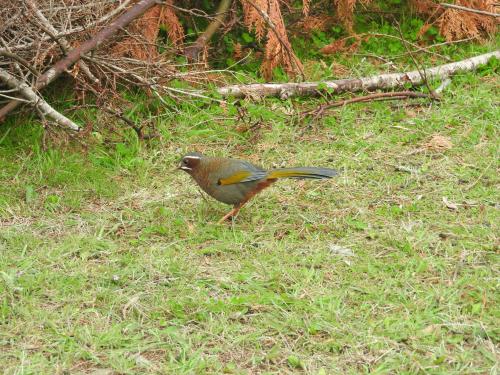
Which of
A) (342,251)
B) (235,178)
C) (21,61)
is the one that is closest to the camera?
(342,251)

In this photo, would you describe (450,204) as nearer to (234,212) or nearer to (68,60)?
(234,212)

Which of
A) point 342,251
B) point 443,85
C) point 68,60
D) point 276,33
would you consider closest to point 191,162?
point 342,251

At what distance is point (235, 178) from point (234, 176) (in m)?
0.02

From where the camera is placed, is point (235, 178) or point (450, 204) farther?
point (450, 204)

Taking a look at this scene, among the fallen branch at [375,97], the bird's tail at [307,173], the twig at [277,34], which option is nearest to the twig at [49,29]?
the twig at [277,34]

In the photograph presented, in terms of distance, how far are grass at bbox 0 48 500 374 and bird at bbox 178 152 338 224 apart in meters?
0.19

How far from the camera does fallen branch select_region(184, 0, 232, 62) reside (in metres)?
7.58

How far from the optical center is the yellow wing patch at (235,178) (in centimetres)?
537

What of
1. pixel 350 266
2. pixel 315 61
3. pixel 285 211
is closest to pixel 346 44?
pixel 315 61

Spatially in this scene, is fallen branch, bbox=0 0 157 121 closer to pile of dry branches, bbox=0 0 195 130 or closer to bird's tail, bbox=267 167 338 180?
pile of dry branches, bbox=0 0 195 130

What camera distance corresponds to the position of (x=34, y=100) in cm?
603

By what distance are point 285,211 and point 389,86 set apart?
94.5 inches

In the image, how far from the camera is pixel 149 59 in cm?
657

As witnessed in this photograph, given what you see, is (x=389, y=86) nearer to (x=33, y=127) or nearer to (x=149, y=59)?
(x=149, y=59)
